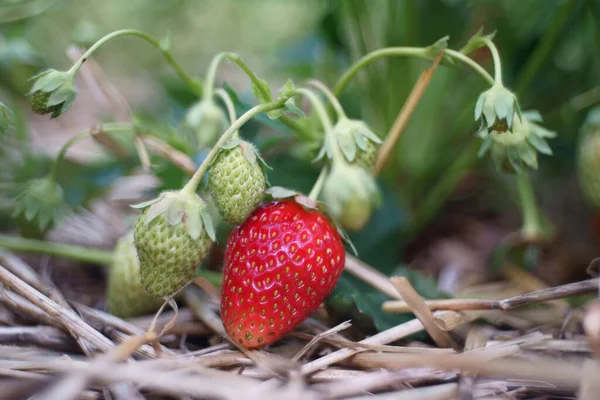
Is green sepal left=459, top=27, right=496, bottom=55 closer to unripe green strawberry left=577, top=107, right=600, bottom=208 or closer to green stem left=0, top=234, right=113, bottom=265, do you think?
unripe green strawberry left=577, top=107, right=600, bottom=208

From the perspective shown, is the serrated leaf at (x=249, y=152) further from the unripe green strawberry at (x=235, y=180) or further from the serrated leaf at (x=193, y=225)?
the serrated leaf at (x=193, y=225)

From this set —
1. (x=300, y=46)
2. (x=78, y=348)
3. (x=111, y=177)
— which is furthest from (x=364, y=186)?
(x=300, y=46)

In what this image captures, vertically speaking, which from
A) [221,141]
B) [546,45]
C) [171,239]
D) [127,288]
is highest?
[546,45]

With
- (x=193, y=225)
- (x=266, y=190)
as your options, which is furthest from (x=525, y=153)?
(x=193, y=225)

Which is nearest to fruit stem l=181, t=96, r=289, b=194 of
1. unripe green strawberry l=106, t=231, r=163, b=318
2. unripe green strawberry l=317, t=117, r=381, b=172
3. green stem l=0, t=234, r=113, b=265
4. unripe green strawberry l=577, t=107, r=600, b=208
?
unripe green strawberry l=317, t=117, r=381, b=172

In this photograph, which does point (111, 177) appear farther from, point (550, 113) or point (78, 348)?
point (550, 113)

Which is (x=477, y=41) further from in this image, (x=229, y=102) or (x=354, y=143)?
(x=229, y=102)
